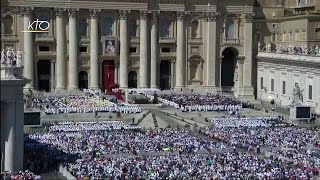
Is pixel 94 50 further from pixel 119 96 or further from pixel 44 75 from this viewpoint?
pixel 119 96

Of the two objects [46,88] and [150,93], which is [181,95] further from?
[46,88]

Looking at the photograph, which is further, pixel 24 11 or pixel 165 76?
pixel 165 76

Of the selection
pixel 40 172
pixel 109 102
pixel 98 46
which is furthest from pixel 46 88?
pixel 40 172

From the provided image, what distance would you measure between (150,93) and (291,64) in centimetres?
1804

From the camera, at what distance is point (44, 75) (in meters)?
91.4

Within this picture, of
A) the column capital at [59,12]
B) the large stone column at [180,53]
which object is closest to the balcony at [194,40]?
the large stone column at [180,53]

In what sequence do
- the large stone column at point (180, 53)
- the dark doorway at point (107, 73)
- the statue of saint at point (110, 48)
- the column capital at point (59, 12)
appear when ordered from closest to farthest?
the column capital at point (59, 12)
the statue of saint at point (110, 48)
the dark doorway at point (107, 73)
the large stone column at point (180, 53)

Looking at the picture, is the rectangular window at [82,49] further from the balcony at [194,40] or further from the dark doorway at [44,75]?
the balcony at [194,40]

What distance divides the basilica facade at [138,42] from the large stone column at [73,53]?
0.13 metres

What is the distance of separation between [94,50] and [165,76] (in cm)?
1149

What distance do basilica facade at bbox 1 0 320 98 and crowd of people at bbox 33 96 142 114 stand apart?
1007cm

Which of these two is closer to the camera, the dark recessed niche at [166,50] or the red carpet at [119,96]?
the red carpet at [119,96]

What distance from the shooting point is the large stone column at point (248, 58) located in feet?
317

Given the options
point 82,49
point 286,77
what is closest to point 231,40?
point 286,77
